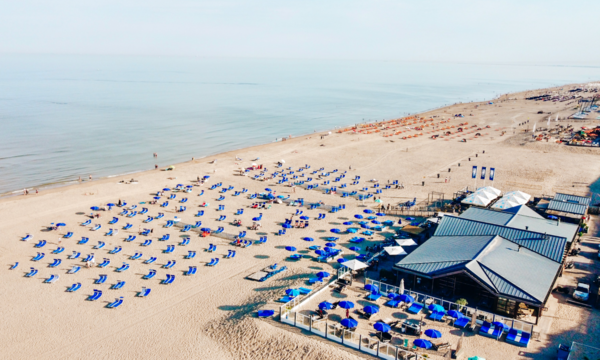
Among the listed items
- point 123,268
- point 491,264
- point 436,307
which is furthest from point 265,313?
point 123,268

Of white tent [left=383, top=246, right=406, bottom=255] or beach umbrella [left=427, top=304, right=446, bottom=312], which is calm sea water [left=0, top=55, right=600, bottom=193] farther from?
beach umbrella [left=427, top=304, right=446, bottom=312]

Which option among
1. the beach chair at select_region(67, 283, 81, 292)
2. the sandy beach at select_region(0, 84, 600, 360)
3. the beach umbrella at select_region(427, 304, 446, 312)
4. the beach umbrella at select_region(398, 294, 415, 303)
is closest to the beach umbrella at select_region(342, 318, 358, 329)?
the sandy beach at select_region(0, 84, 600, 360)

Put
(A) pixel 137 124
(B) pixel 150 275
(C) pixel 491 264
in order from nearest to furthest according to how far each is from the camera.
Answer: (C) pixel 491 264 < (B) pixel 150 275 < (A) pixel 137 124

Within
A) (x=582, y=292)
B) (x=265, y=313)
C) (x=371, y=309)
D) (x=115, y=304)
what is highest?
(x=371, y=309)

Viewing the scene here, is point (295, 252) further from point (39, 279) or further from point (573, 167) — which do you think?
point (573, 167)

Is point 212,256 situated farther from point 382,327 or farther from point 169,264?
point 382,327

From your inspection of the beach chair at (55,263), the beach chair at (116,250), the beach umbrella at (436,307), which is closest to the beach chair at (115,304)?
the beach chair at (116,250)
